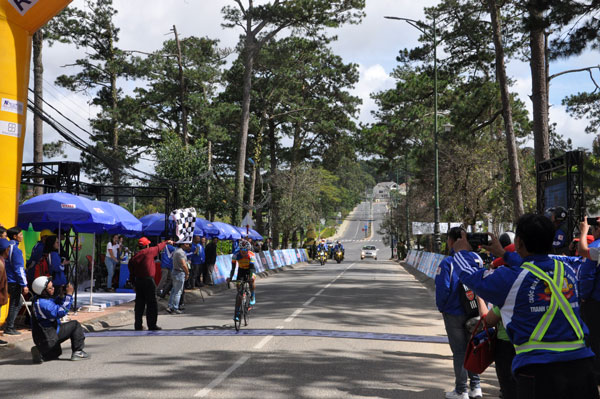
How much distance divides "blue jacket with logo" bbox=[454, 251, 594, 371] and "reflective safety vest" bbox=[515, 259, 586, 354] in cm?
2

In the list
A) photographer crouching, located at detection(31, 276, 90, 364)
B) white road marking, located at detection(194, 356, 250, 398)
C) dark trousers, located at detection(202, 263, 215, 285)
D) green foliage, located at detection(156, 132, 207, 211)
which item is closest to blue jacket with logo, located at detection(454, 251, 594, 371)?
white road marking, located at detection(194, 356, 250, 398)

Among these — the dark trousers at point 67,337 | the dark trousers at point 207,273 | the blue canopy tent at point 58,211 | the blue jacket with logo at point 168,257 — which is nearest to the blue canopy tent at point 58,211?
the blue canopy tent at point 58,211

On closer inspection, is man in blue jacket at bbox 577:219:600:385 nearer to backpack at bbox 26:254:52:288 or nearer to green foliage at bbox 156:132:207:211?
backpack at bbox 26:254:52:288

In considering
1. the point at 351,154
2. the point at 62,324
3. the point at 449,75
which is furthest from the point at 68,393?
the point at 351,154

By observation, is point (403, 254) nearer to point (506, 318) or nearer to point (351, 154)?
point (351, 154)

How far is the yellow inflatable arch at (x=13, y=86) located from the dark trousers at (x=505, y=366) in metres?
10.7

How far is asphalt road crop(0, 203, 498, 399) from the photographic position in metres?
7.65

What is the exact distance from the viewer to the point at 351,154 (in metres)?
54.3

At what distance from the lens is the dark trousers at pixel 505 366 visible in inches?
197

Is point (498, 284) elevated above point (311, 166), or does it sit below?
below

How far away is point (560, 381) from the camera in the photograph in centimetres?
359

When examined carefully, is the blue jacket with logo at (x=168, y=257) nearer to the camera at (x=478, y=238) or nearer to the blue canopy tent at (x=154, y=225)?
the blue canopy tent at (x=154, y=225)

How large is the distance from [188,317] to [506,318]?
12.8 metres

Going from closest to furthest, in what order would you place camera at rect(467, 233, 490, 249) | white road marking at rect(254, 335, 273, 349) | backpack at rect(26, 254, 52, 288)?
camera at rect(467, 233, 490, 249) → white road marking at rect(254, 335, 273, 349) → backpack at rect(26, 254, 52, 288)
